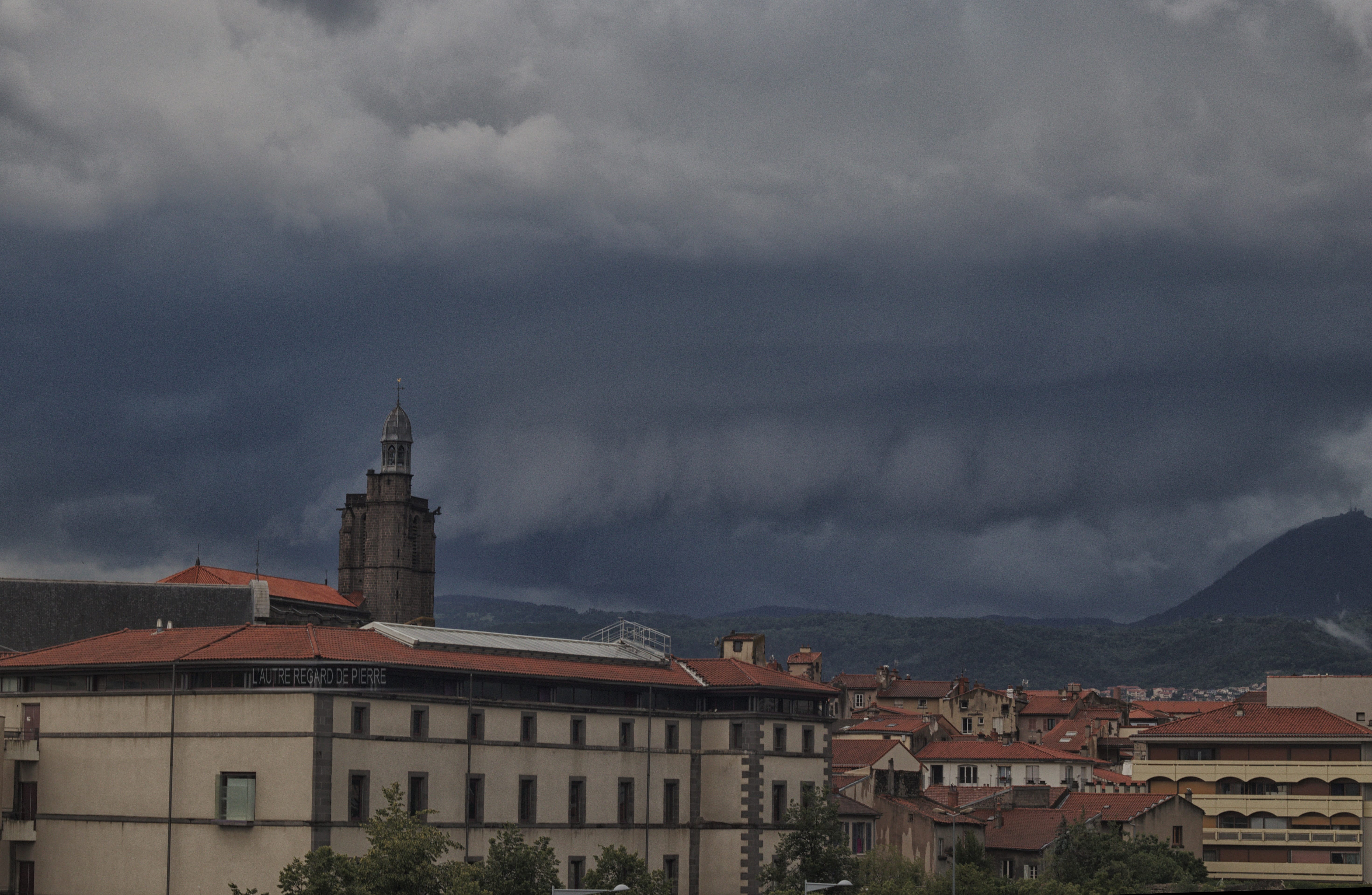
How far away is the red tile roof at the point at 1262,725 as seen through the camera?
155500 mm

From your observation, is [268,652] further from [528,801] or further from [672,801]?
[672,801]

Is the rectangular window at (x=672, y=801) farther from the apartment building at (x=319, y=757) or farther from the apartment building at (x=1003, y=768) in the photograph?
the apartment building at (x=1003, y=768)

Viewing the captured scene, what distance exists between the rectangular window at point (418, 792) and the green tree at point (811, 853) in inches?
934

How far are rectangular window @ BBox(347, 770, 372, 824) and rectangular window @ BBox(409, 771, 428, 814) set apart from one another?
3.51 metres

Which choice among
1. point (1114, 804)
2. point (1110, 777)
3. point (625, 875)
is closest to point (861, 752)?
point (1114, 804)

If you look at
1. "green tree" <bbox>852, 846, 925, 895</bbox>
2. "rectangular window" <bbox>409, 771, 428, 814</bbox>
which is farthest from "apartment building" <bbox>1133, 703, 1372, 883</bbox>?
"rectangular window" <bbox>409, 771, 428, 814</bbox>

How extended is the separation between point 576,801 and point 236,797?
2419cm

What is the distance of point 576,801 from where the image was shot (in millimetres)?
120812

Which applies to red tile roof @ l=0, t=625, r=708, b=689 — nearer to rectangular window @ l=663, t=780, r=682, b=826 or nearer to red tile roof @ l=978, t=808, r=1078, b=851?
rectangular window @ l=663, t=780, r=682, b=826

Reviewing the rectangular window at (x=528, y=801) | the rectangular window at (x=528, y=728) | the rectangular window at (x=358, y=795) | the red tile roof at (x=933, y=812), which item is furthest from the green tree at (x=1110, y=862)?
the rectangular window at (x=358, y=795)

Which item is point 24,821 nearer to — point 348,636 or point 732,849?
point 348,636

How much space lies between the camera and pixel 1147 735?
6412 inches

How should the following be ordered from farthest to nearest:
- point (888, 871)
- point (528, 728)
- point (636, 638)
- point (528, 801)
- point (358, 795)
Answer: point (636, 638) < point (888, 871) < point (528, 728) < point (528, 801) < point (358, 795)

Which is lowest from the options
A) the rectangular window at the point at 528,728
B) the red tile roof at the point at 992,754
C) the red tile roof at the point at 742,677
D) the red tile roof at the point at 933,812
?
the red tile roof at the point at 933,812
